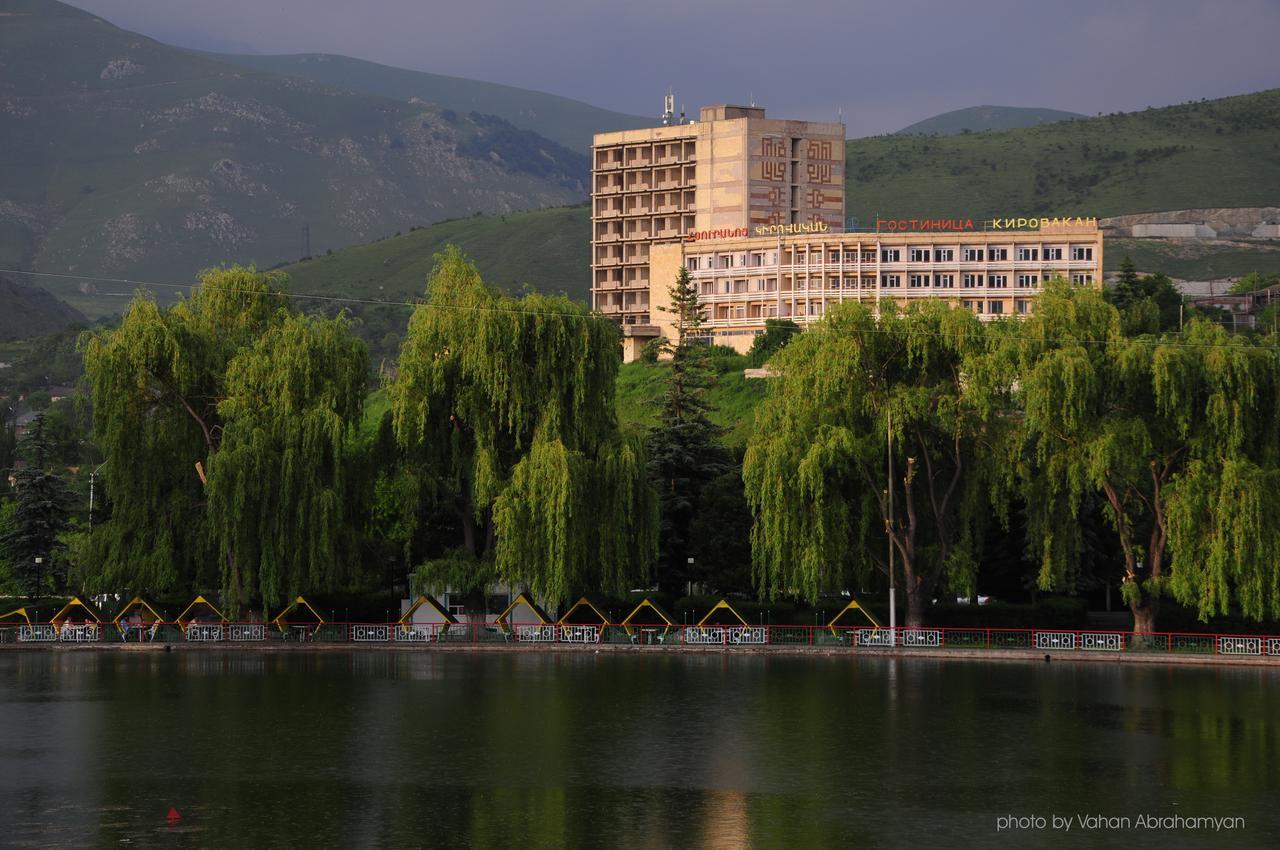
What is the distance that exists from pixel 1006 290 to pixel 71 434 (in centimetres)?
9725

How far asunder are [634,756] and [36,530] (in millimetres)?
64291

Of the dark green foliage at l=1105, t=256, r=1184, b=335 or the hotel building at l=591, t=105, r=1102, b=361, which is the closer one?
the hotel building at l=591, t=105, r=1102, b=361

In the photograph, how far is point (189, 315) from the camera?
81.6 metres

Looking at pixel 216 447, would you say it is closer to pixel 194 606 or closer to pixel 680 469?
pixel 194 606

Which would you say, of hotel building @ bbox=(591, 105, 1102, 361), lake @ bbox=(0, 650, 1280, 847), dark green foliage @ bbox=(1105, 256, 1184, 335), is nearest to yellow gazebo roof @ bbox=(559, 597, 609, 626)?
lake @ bbox=(0, 650, 1280, 847)

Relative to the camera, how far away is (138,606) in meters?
81.4

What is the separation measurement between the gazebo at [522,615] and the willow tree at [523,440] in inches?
42.0

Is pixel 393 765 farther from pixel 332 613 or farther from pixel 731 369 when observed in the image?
pixel 731 369

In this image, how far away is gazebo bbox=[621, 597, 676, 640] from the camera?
77.1 metres

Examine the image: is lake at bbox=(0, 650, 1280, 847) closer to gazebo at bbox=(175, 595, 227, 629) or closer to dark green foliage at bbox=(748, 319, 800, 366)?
gazebo at bbox=(175, 595, 227, 629)

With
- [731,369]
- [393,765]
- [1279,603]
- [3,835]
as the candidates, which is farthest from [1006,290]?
[3,835]

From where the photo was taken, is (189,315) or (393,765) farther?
(189,315)

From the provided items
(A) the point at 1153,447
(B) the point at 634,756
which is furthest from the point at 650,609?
(B) the point at 634,756

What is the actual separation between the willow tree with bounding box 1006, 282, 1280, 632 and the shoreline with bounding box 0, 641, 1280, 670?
336 centimetres
